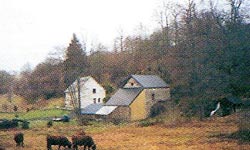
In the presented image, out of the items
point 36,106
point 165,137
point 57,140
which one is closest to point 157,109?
point 165,137

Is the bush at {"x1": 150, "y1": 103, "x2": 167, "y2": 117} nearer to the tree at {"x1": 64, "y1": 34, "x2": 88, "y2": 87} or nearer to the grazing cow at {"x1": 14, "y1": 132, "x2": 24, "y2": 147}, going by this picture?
the grazing cow at {"x1": 14, "y1": 132, "x2": 24, "y2": 147}

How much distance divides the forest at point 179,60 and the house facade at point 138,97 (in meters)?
3.21

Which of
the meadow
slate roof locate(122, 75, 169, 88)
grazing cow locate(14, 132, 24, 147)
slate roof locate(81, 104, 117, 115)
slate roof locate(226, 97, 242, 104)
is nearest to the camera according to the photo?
the meadow

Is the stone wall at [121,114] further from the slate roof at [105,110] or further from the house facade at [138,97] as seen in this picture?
the slate roof at [105,110]

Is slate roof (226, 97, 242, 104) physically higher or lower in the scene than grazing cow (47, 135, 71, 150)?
higher

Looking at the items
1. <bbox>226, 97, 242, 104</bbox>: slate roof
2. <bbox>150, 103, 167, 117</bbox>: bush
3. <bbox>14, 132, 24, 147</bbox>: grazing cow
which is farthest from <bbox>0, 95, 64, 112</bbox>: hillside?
<bbox>14, 132, 24, 147</bbox>: grazing cow

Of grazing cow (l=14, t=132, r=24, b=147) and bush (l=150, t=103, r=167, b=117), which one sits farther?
bush (l=150, t=103, r=167, b=117)

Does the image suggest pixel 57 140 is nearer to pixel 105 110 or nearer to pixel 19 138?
pixel 19 138

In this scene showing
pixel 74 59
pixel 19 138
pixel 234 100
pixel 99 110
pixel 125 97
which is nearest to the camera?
pixel 19 138

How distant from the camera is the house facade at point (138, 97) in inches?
1934

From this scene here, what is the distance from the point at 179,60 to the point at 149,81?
709 cm

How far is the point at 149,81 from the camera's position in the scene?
177 ft

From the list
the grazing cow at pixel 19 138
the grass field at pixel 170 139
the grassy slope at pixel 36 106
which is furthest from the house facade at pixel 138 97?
the grazing cow at pixel 19 138

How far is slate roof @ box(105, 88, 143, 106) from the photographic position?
49688 mm
